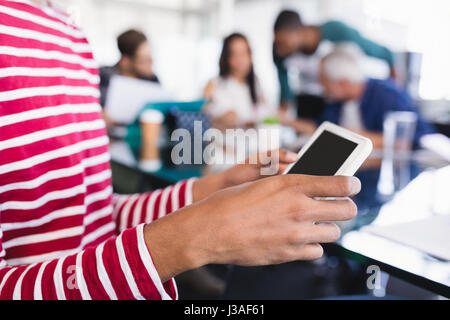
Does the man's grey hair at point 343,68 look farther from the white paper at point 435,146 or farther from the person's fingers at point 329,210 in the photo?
the person's fingers at point 329,210

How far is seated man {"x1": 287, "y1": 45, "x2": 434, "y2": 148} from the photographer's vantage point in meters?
2.11

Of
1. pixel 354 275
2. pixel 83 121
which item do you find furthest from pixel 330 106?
pixel 83 121

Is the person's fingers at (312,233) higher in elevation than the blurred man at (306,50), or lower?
lower

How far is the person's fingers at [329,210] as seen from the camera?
0.39 m

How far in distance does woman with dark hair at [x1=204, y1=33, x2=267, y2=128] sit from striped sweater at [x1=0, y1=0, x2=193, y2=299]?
7.34ft

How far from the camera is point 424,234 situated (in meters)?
0.69

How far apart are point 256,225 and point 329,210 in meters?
0.08

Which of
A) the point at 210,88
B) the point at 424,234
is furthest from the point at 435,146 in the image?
the point at 210,88

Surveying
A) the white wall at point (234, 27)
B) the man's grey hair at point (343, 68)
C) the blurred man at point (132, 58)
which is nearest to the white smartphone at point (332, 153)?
the man's grey hair at point (343, 68)

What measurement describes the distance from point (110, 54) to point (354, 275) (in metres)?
7.31

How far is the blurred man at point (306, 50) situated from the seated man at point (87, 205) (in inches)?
94.1

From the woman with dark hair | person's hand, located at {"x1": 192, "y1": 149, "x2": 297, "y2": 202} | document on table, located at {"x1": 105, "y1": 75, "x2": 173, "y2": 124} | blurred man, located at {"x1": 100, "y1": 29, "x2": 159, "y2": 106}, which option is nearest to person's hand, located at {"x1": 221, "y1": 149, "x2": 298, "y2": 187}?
person's hand, located at {"x1": 192, "y1": 149, "x2": 297, "y2": 202}

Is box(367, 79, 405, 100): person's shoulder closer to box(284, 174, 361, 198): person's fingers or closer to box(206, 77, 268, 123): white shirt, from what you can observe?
box(206, 77, 268, 123): white shirt

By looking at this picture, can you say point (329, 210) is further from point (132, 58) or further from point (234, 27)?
point (234, 27)
